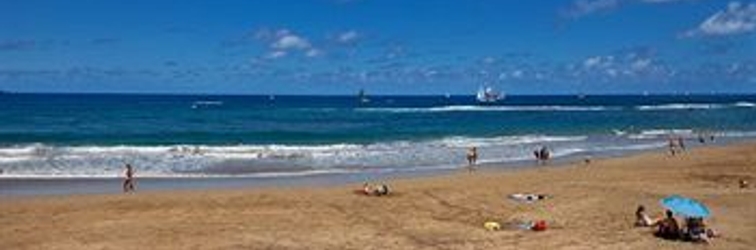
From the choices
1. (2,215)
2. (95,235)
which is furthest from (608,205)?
(2,215)

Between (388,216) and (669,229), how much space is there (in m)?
6.09

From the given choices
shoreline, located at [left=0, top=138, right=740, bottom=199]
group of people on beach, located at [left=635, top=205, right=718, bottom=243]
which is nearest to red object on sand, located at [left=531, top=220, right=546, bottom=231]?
group of people on beach, located at [left=635, top=205, right=718, bottom=243]

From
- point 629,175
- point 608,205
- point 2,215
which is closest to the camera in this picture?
point 2,215

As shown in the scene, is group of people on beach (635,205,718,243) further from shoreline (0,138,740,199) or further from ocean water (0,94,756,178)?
ocean water (0,94,756,178)

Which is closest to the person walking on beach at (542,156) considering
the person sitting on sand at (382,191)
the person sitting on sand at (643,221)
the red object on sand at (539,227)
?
the person sitting on sand at (382,191)

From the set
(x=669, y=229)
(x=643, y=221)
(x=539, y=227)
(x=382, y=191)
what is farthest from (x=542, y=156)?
(x=669, y=229)

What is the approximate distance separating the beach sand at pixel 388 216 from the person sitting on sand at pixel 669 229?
25 cm

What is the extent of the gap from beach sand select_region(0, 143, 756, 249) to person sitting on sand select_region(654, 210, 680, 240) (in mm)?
254

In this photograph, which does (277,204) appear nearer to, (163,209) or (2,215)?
(163,209)

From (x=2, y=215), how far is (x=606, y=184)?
1630 cm

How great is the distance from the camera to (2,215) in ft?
73.5

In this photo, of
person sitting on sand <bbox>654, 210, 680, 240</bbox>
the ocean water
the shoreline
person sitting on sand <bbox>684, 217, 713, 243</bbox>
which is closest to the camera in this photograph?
person sitting on sand <bbox>684, 217, 713, 243</bbox>

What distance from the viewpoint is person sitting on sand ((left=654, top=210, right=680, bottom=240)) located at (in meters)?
19.6

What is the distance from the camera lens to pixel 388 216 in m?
22.7
